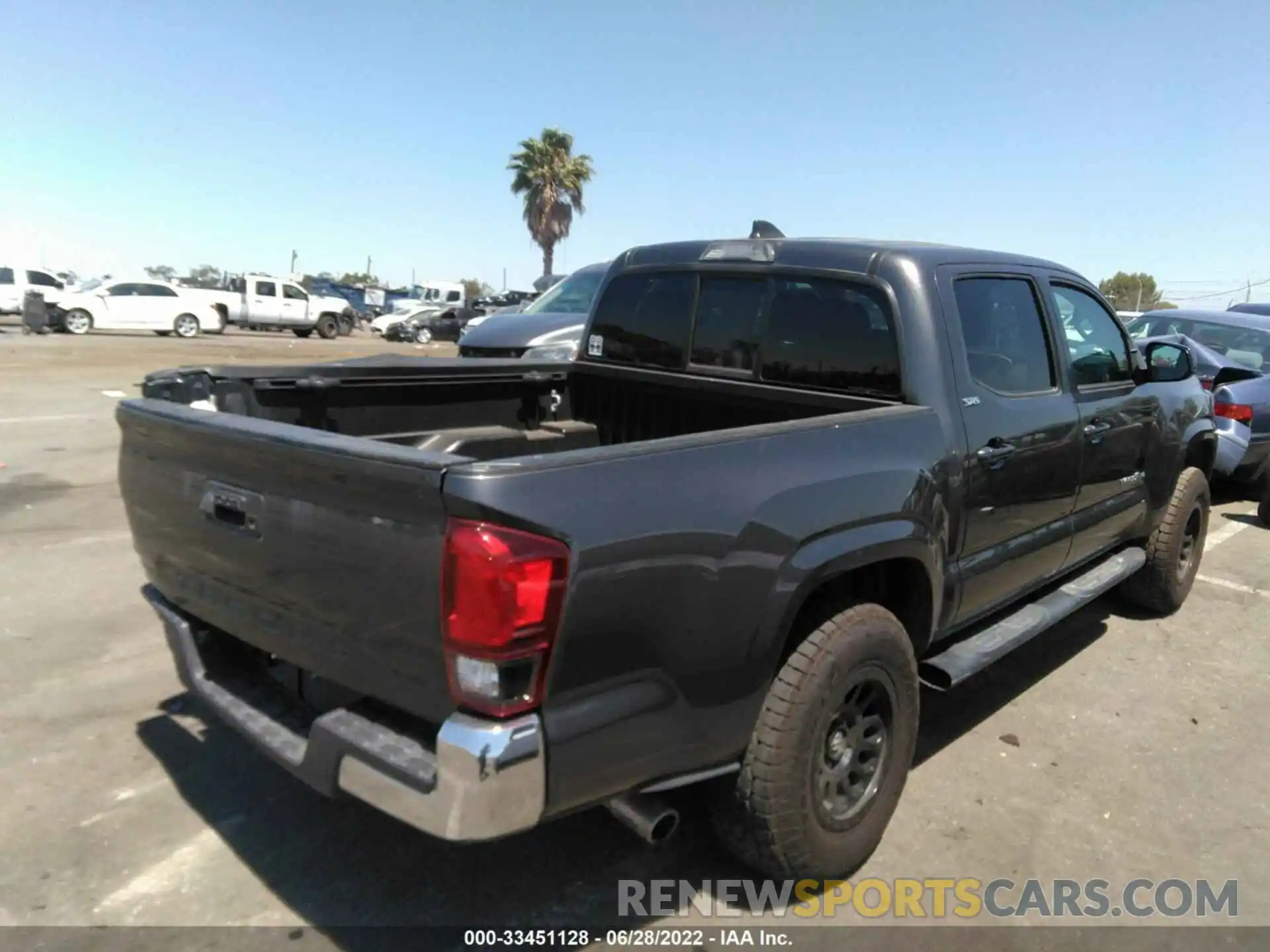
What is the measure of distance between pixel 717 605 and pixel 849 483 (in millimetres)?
659

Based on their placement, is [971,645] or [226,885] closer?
[226,885]

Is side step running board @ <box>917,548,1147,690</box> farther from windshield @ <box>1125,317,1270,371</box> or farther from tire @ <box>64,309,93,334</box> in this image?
tire @ <box>64,309,93,334</box>

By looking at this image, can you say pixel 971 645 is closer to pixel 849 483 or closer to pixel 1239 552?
pixel 849 483

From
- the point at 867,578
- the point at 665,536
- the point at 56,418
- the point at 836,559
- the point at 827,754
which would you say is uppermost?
the point at 665,536

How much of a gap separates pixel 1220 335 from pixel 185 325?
88.6ft

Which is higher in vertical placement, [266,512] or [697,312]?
[697,312]

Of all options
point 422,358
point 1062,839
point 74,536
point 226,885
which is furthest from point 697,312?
point 74,536

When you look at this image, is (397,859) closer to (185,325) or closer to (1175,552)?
(1175,552)

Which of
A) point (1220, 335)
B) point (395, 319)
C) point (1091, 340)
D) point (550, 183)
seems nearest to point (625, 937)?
point (1091, 340)

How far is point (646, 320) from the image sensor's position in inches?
172

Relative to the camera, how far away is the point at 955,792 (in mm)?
3545

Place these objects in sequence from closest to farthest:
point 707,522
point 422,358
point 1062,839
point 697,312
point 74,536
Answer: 1. point 707,522
2. point 1062,839
3. point 697,312
4. point 422,358
5. point 74,536

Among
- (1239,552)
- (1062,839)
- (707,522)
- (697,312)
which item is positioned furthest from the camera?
(1239,552)

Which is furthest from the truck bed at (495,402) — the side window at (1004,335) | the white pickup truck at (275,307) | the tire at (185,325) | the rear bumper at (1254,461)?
the white pickup truck at (275,307)
